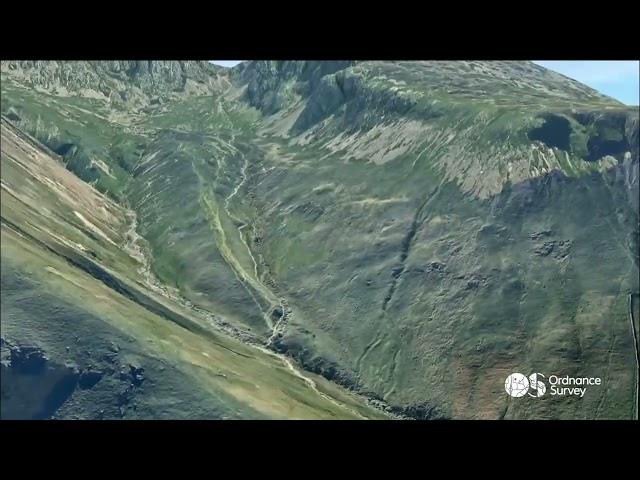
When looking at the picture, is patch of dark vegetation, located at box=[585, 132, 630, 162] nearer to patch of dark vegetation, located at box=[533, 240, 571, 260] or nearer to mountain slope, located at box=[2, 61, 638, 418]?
mountain slope, located at box=[2, 61, 638, 418]

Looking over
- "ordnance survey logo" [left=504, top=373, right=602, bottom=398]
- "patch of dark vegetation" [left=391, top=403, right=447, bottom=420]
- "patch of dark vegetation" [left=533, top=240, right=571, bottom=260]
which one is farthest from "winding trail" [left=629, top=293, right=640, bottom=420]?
"patch of dark vegetation" [left=391, top=403, right=447, bottom=420]

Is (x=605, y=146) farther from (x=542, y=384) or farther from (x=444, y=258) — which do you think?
(x=542, y=384)

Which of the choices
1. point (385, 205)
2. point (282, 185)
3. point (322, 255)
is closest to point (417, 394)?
point (322, 255)

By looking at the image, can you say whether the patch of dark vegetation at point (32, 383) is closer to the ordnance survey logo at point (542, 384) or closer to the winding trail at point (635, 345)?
the ordnance survey logo at point (542, 384)

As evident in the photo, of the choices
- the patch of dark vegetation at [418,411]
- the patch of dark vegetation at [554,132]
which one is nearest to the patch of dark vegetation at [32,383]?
the patch of dark vegetation at [418,411]

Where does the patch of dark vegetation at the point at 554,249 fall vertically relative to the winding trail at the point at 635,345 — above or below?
above
